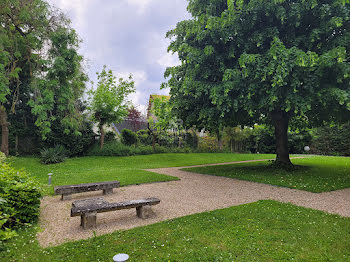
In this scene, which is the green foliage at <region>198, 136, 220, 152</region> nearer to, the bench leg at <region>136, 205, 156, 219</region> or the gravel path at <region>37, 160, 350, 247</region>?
the gravel path at <region>37, 160, 350, 247</region>

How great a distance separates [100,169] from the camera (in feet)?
37.1

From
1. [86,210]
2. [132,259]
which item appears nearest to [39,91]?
[86,210]

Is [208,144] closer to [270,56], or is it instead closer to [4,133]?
[270,56]

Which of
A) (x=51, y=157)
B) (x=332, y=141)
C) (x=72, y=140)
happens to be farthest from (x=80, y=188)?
(x=332, y=141)

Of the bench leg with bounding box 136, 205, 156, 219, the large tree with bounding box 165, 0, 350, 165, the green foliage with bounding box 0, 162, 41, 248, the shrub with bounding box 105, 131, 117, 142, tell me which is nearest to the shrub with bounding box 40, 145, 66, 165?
the shrub with bounding box 105, 131, 117, 142

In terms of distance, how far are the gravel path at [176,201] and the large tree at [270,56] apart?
8.10ft

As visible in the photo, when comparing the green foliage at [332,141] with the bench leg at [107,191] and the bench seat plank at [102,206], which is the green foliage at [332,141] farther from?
the bench seat plank at [102,206]

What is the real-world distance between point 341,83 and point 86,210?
8090 mm

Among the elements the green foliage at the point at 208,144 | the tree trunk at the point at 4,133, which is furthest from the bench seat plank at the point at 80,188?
the green foliage at the point at 208,144

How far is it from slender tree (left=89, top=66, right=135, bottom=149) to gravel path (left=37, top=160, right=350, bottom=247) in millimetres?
9874

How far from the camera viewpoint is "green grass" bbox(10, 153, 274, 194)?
8.45 metres

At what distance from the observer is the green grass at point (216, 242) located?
2951 millimetres

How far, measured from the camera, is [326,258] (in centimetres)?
288

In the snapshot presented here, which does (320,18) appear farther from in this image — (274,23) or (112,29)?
(112,29)
